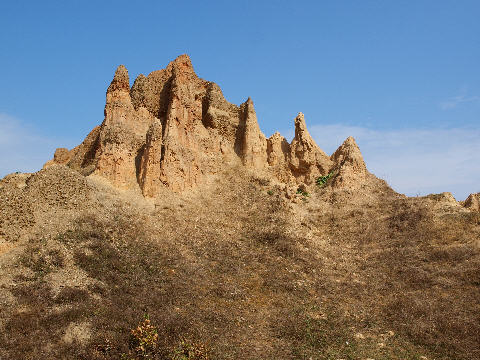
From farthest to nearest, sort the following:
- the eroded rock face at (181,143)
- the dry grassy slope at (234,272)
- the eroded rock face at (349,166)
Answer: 1. the eroded rock face at (349,166)
2. the eroded rock face at (181,143)
3. the dry grassy slope at (234,272)

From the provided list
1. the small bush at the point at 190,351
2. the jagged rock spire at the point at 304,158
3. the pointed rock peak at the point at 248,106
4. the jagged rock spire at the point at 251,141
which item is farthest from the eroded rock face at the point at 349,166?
the small bush at the point at 190,351

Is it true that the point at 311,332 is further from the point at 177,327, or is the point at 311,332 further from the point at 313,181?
the point at 313,181

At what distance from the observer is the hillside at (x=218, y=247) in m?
14.0

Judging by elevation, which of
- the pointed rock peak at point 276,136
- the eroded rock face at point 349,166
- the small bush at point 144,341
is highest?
the pointed rock peak at point 276,136

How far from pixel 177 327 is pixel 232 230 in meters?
9.02

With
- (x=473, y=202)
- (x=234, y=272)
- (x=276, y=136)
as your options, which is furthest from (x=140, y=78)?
(x=473, y=202)

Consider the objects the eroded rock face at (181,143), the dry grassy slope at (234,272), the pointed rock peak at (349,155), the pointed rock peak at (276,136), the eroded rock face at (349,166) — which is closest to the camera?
the dry grassy slope at (234,272)

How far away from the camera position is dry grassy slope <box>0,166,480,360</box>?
13.8 m

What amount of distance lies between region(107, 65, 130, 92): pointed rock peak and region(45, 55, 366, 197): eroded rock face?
0.06 meters

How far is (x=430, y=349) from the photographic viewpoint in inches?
566

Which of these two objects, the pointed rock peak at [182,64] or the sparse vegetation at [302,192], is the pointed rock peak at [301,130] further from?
the pointed rock peak at [182,64]

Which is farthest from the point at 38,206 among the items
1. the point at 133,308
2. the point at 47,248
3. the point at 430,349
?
the point at 430,349

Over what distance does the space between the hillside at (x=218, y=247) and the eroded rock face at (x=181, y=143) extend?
9 cm

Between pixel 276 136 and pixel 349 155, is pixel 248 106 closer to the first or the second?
pixel 276 136
